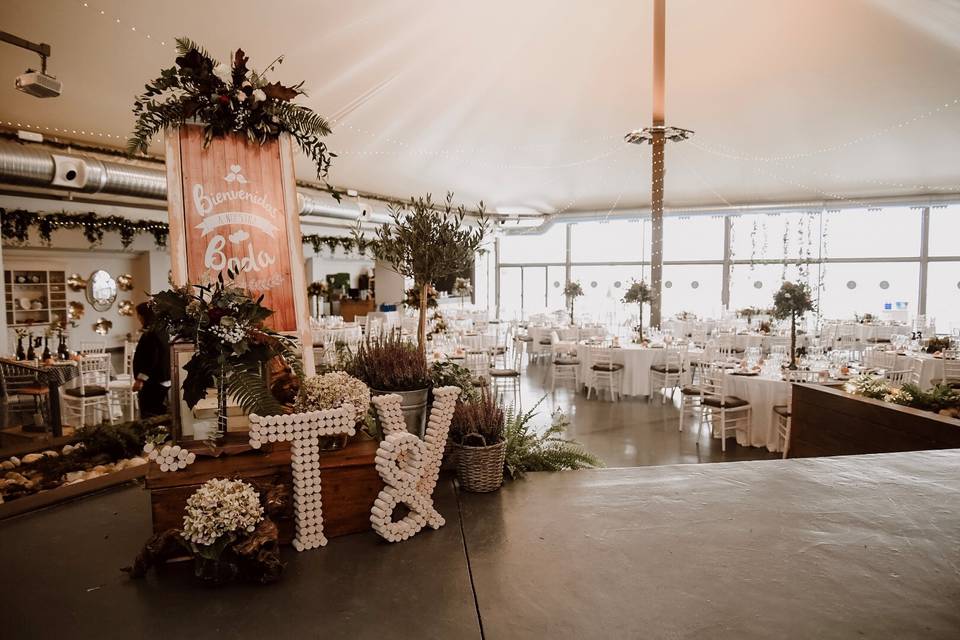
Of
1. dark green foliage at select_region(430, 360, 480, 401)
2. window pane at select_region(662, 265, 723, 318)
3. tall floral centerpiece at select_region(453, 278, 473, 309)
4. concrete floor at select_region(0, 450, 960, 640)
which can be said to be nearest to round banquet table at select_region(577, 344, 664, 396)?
tall floral centerpiece at select_region(453, 278, 473, 309)

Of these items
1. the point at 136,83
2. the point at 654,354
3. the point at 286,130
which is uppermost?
the point at 136,83

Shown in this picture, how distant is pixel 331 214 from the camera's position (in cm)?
1123

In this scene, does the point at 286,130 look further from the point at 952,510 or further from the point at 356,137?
the point at 356,137

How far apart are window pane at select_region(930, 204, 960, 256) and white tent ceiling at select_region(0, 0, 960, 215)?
2706 millimetres

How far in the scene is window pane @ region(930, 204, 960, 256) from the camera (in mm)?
13312

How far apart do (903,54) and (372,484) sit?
765 centimetres

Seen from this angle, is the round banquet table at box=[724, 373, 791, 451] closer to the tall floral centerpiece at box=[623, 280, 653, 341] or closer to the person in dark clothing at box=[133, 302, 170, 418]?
the tall floral centerpiece at box=[623, 280, 653, 341]

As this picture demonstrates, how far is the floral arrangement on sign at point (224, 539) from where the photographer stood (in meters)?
1.55

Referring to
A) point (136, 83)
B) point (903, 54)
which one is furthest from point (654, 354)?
point (136, 83)

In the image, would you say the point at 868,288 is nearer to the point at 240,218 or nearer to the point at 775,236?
the point at 775,236

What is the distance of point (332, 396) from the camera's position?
205 centimetres

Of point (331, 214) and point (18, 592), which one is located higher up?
point (331, 214)

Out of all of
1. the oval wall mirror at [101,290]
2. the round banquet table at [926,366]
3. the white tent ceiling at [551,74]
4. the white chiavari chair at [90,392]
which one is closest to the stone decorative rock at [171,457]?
the white tent ceiling at [551,74]

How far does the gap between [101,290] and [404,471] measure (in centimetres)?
1275
